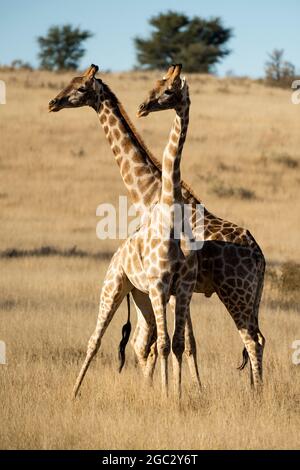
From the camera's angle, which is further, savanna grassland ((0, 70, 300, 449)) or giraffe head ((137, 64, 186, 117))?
giraffe head ((137, 64, 186, 117))

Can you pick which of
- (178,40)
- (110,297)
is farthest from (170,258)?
(178,40)

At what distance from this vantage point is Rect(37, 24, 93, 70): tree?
62.3m

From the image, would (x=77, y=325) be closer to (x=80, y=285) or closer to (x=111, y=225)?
(x=80, y=285)

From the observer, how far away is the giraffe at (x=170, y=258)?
7832 mm

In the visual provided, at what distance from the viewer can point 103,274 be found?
1634 cm

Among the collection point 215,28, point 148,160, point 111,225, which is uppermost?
point 215,28

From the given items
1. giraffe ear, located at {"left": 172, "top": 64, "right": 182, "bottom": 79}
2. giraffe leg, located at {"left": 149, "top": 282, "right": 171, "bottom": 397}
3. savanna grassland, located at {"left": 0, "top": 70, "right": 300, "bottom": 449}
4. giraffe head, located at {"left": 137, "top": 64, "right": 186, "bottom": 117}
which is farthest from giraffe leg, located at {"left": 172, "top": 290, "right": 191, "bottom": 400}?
giraffe ear, located at {"left": 172, "top": 64, "right": 182, "bottom": 79}

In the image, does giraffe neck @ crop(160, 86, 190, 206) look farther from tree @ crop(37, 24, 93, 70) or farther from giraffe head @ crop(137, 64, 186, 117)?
tree @ crop(37, 24, 93, 70)

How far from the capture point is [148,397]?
8.08 metres

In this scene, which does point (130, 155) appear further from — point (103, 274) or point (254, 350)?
point (103, 274)

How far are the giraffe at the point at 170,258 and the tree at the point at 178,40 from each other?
5148cm

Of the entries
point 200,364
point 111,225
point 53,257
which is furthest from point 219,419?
point 111,225

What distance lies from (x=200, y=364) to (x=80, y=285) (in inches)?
196

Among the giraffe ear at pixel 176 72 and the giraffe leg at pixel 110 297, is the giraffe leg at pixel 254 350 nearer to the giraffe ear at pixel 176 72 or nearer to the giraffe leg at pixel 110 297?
the giraffe leg at pixel 110 297
